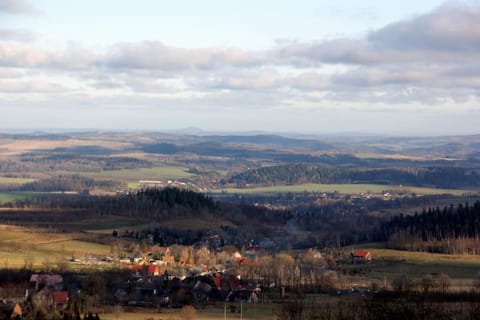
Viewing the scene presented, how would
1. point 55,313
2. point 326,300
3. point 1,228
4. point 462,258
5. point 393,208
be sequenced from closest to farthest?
point 55,313 → point 326,300 → point 462,258 → point 1,228 → point 393,208

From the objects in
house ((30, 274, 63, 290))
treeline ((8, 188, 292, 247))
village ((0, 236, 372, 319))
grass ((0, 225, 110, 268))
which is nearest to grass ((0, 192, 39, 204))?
A: treeline ((8, 188, 292, 247))

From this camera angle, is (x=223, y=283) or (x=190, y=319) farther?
(x=223, y=283)

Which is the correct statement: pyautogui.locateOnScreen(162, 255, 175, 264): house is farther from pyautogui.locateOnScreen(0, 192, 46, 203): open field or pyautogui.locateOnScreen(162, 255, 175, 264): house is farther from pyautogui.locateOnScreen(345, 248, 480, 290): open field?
pyautogui.locateOnScreen(0, 192, 46, 203): open field

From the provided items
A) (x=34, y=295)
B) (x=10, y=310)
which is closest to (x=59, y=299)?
(x=34, y=295)

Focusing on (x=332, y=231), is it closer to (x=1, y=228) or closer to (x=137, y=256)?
(x=137, y=256)

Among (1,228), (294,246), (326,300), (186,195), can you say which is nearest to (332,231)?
(294,246)

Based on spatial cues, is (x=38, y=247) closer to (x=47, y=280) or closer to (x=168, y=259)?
(x=168, y=259)
